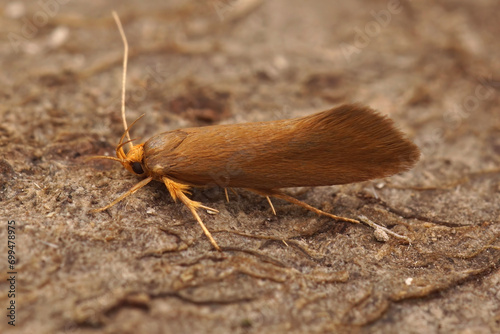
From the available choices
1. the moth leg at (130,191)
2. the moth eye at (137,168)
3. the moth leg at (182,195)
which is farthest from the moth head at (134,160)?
the moth leg at (182,195)

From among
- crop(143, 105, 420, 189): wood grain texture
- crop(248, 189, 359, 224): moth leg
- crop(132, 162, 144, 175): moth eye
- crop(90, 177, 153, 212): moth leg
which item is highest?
crop(132, 162, 144, 175): moth eye

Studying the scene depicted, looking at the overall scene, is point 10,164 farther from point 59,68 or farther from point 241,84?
point 241,84

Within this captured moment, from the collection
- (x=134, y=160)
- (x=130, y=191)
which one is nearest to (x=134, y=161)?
(x=134, y=160)

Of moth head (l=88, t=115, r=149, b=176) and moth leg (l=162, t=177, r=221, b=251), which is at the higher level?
moth head (l=88, t=115, r=149, b=176)

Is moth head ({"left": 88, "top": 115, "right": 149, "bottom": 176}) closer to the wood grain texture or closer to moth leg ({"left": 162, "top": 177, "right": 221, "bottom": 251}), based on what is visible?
the wood grain texture

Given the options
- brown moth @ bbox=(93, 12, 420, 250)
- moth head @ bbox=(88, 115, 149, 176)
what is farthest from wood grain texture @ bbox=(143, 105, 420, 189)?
moth head @ bbox=(88, 115, 149, 176)

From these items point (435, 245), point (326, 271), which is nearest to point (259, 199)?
point (326, 271)

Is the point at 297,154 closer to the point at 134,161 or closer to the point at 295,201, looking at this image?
the point at 295,201

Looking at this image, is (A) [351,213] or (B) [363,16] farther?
(B) [363,16]
